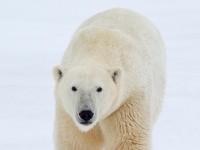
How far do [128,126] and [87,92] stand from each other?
583 mm

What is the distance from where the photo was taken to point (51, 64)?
9609 millimetres

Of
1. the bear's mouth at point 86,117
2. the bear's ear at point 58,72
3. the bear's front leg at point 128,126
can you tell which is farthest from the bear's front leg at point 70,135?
the bear's mouth at point 86,117

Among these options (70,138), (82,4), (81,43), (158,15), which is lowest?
(70,138)

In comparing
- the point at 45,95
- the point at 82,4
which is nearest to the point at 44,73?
the point at 45,95

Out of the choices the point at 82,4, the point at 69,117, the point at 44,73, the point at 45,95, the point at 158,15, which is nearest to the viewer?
the point at 69,117

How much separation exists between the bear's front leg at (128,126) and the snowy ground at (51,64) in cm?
167

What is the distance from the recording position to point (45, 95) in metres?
7.64

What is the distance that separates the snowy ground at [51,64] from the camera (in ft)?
20.0

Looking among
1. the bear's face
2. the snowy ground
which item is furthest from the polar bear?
the snowy ground

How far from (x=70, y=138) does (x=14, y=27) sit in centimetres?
961

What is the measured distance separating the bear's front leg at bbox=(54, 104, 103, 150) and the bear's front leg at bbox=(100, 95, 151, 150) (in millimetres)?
124

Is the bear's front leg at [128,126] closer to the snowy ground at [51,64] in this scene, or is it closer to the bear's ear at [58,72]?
the bear's ear at [58,72]

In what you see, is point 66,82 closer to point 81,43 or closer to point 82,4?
point 81,43

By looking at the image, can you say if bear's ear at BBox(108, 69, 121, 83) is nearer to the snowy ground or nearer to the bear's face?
the bear's face
